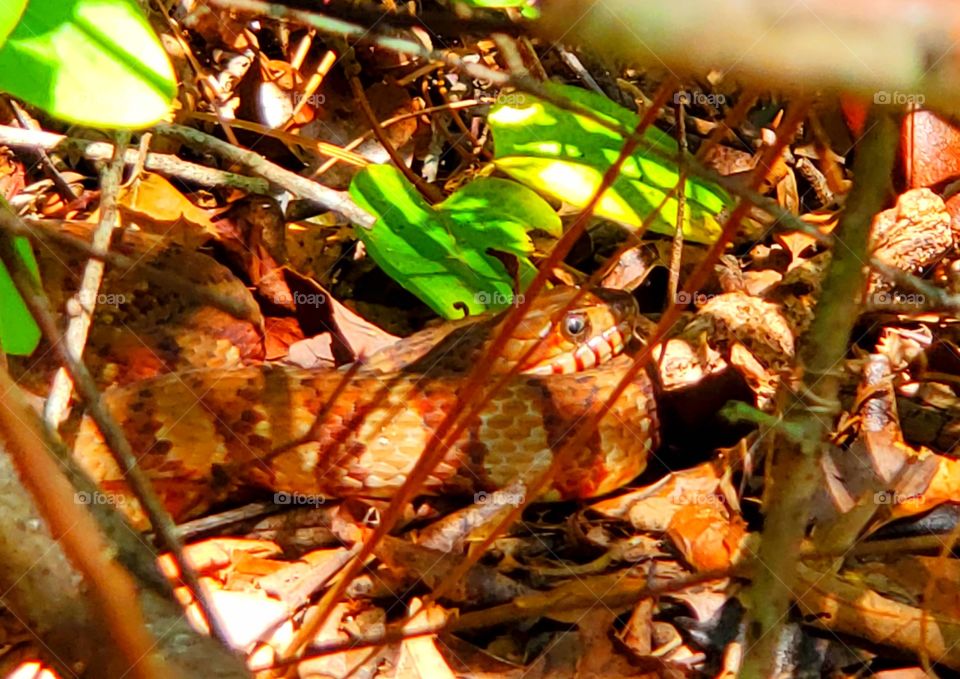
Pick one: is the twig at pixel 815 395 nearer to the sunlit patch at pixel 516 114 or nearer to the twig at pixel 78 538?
the twig at pixel 78 538

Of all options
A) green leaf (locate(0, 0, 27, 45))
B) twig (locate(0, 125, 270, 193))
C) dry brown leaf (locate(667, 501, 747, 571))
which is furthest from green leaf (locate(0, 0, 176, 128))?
twig (locate(0, 125, 270, 193))

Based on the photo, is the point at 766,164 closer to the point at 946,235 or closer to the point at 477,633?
the point at 477,633

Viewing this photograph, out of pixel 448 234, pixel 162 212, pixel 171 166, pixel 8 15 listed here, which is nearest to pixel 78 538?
pixel 8 15

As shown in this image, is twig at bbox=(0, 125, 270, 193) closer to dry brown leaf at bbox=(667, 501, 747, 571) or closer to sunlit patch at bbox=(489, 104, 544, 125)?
sunlit patch at bbox=(489, 104, 544, 125)

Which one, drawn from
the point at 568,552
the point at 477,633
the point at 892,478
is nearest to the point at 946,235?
the point at 892,478

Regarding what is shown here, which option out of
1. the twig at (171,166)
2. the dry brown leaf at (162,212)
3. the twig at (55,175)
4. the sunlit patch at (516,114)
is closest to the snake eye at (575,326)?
the sunlit patch at (516,114)

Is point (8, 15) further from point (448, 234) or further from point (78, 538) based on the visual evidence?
point (448, 234)
